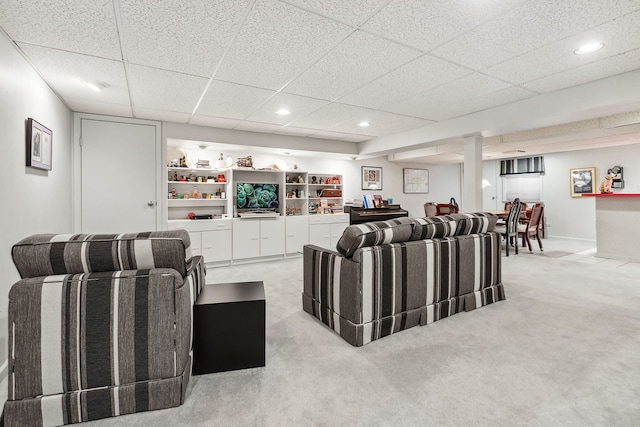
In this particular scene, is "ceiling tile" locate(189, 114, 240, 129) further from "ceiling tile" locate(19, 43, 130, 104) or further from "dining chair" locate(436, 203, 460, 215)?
"dining chair" locate(436, 203, 460, 215)

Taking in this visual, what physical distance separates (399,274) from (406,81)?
1963 millimetres

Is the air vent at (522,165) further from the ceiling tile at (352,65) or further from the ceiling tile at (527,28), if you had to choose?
the ceiling tile at (352,65)

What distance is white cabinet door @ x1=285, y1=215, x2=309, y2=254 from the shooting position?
18.9ft

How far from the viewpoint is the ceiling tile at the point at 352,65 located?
7.86 feet

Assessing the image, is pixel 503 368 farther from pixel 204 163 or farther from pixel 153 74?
pixel 204 163

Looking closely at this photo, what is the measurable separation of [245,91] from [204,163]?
2361 mm

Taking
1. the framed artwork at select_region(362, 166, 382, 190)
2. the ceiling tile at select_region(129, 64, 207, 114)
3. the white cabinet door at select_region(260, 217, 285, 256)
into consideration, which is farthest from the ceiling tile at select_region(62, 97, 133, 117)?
the framed artwork at select_region(362, 166, 382, 190)

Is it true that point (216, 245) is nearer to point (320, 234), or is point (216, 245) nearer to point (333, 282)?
point (320, 234)

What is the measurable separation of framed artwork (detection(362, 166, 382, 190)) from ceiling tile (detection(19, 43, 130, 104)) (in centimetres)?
524

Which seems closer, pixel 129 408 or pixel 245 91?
pixel 129 408

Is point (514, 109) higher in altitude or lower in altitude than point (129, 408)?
higher

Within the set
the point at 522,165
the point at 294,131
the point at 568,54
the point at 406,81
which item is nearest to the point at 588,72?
the point at 568,54

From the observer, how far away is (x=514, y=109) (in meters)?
3.87

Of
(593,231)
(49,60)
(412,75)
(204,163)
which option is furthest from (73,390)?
(593,231)
